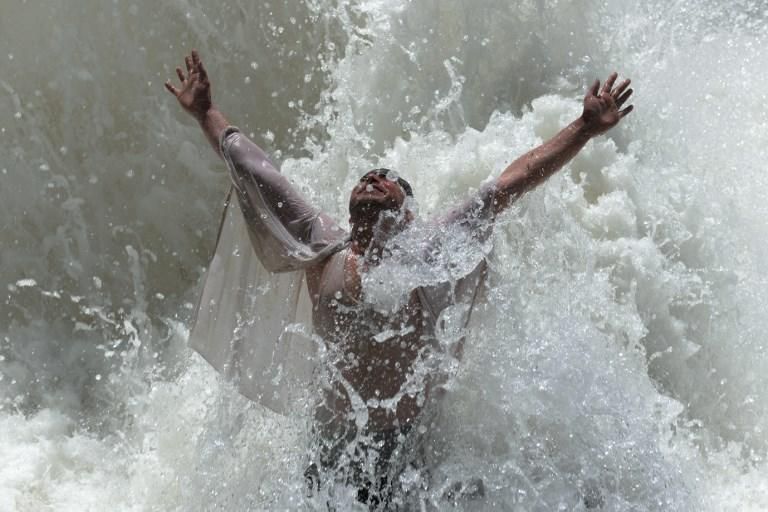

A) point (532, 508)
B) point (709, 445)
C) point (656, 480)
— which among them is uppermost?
point (709, 445)

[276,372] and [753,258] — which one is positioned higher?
[753,258]

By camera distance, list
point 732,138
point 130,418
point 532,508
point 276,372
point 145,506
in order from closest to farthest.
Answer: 1. point 532,508
2. point 276,372
3. point 145,506
4. point 130,418
5. point 732,138

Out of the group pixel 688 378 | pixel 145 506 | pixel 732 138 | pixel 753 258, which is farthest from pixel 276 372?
pixel 732 138

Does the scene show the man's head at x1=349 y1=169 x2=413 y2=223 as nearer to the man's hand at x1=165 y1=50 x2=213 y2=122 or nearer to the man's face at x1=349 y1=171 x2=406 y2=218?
the man's face at x1=349 y1=171 x2=406 y2=218

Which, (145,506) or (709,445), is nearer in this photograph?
(145,506)

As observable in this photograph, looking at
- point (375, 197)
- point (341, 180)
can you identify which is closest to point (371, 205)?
point (375, 197)

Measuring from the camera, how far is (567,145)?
293 centimetres

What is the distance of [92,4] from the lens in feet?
14.2

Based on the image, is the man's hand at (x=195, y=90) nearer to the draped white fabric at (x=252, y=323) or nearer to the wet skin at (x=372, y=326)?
the draped white fabric at (x=252, y=323)

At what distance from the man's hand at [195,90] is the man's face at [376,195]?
0.58 metres

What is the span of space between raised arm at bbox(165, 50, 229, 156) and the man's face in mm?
481

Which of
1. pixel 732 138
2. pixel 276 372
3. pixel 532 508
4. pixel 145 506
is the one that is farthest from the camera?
pixel 732 138

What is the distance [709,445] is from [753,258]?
76 cm

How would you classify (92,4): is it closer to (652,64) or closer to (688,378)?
(652,64)
